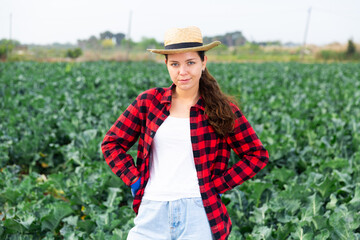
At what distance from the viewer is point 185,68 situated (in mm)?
1673

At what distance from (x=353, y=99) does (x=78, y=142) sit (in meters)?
6.56

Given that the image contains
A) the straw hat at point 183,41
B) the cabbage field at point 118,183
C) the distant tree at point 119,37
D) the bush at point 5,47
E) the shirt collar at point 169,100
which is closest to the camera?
the straw hat at point 183,41

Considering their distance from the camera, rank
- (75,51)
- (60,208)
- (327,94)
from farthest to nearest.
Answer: (75,51) < (327,94) < (60,208)

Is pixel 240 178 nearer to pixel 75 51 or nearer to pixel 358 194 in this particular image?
pixel 358 194

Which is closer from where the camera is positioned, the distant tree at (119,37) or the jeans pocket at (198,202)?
the jeans pocket at (198,202)

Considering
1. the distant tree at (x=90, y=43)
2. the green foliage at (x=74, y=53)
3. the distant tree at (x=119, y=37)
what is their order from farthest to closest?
the distant tree at (x=119, y=37)
the green foliage at (x=74, y=53)
the distant tree at (x=90, y=43)

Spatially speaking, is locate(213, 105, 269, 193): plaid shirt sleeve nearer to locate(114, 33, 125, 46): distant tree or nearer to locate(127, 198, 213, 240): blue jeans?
locate(127, 198, 213, 240): blue jeans

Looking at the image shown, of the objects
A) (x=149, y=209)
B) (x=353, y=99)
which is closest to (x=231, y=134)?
(x=149, y=209)

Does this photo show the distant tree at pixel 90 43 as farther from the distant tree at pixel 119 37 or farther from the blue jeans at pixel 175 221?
the blue jeans at pixel 175 221

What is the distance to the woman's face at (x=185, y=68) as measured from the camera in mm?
1670

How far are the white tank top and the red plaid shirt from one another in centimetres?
3

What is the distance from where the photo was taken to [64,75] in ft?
43.3

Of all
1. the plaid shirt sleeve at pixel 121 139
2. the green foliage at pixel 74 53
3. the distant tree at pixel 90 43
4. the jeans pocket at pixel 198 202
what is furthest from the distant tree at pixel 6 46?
the jeans pocket at pixel 198 202

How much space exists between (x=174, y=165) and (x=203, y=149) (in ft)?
0.52
